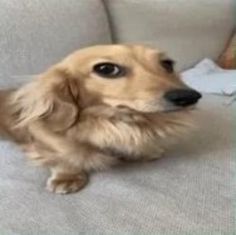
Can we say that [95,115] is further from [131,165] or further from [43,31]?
[43,31]

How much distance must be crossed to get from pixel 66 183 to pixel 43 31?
Answer: 2.24 feet

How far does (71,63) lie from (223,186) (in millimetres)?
492

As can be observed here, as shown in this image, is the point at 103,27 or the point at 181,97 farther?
the point at 103,27

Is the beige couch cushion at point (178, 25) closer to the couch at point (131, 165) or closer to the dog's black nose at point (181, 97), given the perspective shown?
the couch at point (131, 165)

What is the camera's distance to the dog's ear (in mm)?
1132

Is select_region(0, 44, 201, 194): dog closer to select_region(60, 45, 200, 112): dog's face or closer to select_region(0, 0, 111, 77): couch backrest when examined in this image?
select_region(60, 45, 200, 112): dog's face

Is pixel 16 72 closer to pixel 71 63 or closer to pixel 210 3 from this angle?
pixel 71 63

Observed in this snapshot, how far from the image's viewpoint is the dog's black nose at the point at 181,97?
1.04m

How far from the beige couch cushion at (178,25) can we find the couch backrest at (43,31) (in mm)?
141

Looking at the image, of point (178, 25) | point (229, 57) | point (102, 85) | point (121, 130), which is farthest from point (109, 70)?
point (229, 57)

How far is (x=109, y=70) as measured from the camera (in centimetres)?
114

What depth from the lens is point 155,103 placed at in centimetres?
105

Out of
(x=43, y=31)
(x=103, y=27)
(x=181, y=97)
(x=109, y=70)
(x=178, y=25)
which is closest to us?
(x=181, y=97)

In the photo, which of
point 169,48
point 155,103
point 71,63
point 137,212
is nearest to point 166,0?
point 169,48
